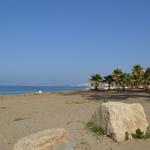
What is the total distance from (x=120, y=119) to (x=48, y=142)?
346cm

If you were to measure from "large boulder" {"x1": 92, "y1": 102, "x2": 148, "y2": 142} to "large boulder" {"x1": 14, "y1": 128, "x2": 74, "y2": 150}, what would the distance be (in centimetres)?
273

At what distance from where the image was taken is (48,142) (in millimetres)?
7699

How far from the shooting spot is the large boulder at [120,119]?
10.4m

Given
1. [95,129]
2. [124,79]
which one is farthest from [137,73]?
[95,129]

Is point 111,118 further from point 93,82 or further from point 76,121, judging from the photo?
point 93,82

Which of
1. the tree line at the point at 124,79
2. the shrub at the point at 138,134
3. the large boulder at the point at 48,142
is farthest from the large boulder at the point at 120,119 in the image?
the tree line at the point at 124,79

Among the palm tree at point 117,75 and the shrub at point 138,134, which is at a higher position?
the palm tree at point 117,75

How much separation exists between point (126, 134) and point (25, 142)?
12.6ft

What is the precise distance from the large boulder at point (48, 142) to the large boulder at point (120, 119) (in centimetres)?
273

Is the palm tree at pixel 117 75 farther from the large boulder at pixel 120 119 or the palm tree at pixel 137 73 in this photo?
the large boulder at pixel 120 119

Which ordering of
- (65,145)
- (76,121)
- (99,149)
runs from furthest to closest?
(76,121) < (99,149) < (65,145)

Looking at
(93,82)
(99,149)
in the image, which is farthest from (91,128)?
(93,82)

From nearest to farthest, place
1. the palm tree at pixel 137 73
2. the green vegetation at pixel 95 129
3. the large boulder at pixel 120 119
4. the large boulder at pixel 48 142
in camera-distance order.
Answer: the large boulder at pixel 48 142 → the large boulder at pixel 120 119 → the green vegetation at pixel 95 129 → the palm tree at pixel 137 73

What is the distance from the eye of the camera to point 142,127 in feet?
36.2
